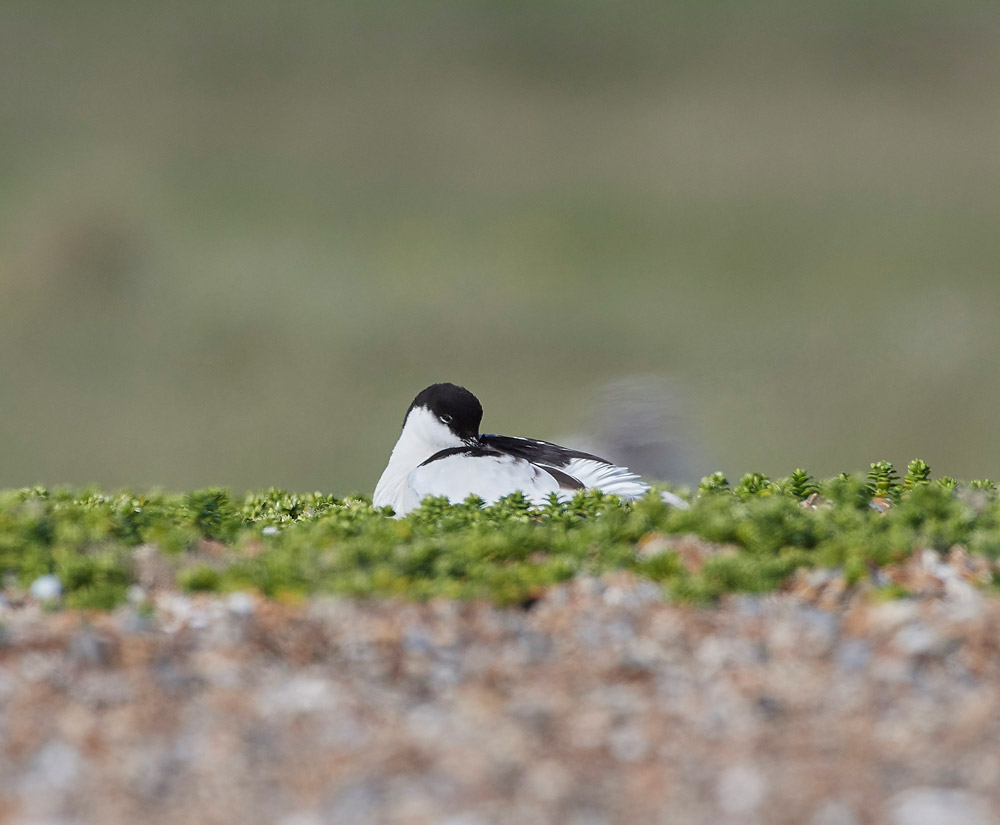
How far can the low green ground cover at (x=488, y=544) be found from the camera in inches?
188

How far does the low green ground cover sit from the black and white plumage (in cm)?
47

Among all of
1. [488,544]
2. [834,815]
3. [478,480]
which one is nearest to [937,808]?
[834,815]

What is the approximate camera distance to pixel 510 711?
12.5ft

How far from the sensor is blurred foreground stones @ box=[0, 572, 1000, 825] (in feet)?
10.8

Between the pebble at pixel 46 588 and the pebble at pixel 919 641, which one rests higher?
→ the pebble at pixel 919 641

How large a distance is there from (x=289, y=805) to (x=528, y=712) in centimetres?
85

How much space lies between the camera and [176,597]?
4852 millimetres

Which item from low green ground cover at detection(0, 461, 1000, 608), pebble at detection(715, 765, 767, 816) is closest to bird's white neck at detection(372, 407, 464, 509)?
low green ground cover at detection(0, 461, 1000, 608)

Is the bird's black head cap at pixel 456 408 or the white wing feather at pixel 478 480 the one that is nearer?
the white wing feather at pixel 478 480

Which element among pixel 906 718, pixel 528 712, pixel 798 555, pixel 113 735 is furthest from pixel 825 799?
pixel 113 735

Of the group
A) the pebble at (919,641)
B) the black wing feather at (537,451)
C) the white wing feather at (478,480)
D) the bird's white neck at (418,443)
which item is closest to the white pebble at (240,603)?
the white wing feather at (478,480)

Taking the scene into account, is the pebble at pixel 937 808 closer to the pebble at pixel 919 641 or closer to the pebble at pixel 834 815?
the pebble at pixel 834 815

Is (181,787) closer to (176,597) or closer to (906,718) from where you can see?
(176,597)

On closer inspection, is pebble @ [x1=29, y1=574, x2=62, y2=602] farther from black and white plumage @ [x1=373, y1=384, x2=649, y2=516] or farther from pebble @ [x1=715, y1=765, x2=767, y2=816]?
pebble @ [x1=715, y1=765, x2=767, y2=816]
